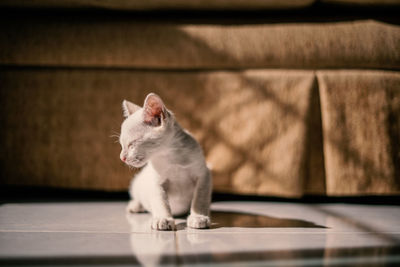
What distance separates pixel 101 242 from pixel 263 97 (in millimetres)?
714

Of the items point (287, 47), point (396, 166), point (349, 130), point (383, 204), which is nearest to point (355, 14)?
point (287, 47)

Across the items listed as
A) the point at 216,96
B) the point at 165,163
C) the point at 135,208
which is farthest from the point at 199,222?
the point at 216,96

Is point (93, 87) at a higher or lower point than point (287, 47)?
lower

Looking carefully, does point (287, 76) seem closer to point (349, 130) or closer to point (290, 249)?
point (349, 130)

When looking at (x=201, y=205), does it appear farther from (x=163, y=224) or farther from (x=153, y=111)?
(x=153, y=111)

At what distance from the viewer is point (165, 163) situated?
3.31 ft

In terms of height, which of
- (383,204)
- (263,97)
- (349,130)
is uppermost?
(263,97)

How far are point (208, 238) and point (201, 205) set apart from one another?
0.57 ft

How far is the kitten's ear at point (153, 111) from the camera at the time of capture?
0.92 m

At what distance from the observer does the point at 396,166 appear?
4.00ft

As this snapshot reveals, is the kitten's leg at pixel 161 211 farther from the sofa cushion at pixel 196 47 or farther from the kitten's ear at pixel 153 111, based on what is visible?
the sofa cushion at pixel 196 47

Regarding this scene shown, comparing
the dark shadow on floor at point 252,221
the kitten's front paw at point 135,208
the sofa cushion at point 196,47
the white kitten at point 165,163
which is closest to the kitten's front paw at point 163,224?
the white kitten at point 165,163

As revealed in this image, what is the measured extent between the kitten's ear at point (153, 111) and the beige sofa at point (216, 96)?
0.31m

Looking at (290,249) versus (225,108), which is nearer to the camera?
(290,249)
